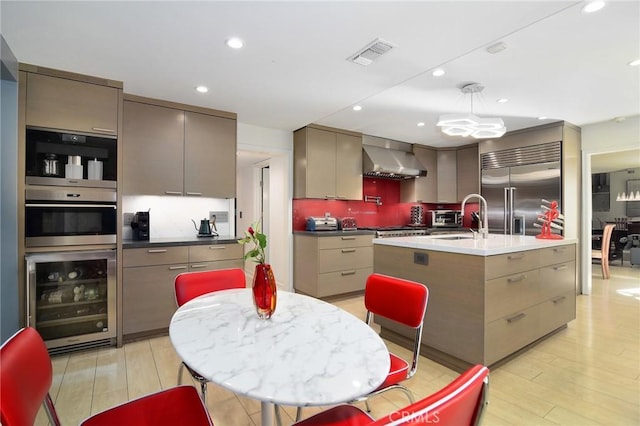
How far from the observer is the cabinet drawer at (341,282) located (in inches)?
163

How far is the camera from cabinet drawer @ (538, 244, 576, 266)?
2.65m

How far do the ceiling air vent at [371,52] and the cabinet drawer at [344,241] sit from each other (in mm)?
2306

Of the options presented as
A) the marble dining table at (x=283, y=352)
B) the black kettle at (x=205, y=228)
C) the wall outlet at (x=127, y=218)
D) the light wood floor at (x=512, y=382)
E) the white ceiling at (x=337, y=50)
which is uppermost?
the white ceiling at (x=337, y=50)

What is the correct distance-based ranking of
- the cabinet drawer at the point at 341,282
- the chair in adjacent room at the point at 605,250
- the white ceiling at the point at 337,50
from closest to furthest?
the white ceiling at the point at 337,50 → the cabinet drawer at the point at 341,282 → the chair in adjacent room at the point at 605,250

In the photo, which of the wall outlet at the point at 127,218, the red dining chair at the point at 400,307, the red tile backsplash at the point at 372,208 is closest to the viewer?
the red dining chair at the point at 400,307

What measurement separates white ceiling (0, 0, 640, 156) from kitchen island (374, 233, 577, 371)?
5.01ft

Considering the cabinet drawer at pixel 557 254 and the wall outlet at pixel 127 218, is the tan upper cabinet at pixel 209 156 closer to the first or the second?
the wall outlet at pixel 127 218

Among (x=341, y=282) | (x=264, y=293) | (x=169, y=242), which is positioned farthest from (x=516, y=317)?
(x=169, y=242)

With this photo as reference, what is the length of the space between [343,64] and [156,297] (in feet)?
9.09

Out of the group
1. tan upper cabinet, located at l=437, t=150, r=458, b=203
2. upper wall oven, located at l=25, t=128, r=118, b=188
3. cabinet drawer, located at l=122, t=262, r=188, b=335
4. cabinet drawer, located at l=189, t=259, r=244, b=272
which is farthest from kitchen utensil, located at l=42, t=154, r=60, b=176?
tan upper cabinet, located at l=437, t=150, r=458, b=203

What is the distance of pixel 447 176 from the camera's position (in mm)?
5883

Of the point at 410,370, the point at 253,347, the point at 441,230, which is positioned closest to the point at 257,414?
the point at 410,370

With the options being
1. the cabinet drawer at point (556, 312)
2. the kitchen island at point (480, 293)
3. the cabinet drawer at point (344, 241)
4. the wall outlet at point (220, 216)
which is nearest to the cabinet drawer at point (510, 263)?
the kitchen island at point (480, 293)

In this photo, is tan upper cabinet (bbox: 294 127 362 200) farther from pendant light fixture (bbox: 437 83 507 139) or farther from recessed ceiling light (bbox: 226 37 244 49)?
recessed ceiling light (bbox: 226 37 244 49)
